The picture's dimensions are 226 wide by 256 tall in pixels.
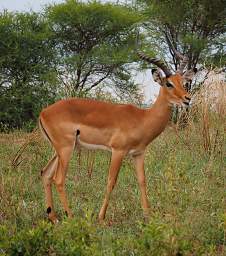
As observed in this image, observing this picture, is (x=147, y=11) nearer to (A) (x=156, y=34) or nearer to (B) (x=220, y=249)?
(A) (x=156, y=34)

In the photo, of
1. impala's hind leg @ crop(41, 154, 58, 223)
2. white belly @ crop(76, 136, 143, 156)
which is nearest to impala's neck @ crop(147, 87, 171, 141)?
white belly @ crop(76, 136, 143, 156)

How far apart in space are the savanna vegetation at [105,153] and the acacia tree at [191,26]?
4 centimetres

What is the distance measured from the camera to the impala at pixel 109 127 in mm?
5793

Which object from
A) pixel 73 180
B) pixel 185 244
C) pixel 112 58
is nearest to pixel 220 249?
pixel 185 244

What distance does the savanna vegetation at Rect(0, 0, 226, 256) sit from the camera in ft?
11.6

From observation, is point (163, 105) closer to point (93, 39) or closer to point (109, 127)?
point (109, 127)

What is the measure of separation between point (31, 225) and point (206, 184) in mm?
2114

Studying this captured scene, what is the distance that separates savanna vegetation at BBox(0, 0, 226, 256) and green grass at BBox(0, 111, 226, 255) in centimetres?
1

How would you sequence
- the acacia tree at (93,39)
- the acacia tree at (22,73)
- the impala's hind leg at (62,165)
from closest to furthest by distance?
the impala's hind leg at (62,165) → the acacia tree at (22,73) → the acacia tree at (93,39)

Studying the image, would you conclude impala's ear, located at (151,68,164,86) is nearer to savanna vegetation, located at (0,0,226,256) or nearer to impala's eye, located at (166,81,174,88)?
impala's eye, located at (166,81,174,88)

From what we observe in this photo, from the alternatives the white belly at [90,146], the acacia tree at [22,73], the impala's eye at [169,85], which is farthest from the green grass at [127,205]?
the acacia tree at [22,73]

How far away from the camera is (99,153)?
9383mm

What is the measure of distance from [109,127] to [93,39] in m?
15.1

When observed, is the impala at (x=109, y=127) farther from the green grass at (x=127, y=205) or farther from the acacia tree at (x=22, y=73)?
the acacia tree at (x=22, y=73)
